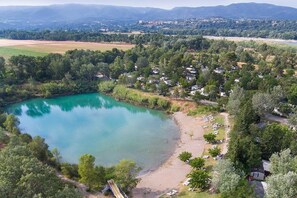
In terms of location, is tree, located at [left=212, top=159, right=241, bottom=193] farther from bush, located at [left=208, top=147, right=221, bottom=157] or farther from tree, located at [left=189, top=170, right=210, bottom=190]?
bush, located at [left=208, top=147, right=221, bottom=157]

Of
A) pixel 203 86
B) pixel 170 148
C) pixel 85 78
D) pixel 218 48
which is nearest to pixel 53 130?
pixel 170 148

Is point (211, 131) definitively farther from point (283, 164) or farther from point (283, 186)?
point (283, 186)

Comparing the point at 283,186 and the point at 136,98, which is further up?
the point at 283,186

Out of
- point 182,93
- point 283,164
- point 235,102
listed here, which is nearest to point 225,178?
point 283,164

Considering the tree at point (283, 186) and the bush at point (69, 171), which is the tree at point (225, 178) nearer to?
the tree at point (283, 186)

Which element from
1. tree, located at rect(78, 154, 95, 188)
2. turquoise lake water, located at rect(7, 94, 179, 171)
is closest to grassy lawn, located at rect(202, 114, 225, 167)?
turquoise lake water, located at rect(7, 94, 179, 171)

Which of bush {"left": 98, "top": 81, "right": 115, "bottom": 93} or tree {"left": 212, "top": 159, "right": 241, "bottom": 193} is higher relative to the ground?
tree {"left": 212, "top": 159, "right": 241, "bottom": 193}

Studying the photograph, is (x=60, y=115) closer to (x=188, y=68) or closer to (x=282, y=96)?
(x=188, y=68)
